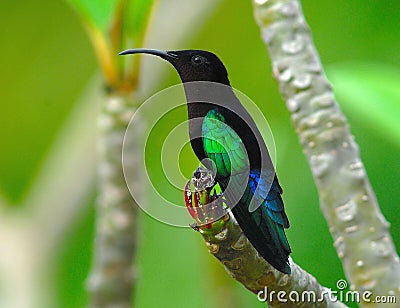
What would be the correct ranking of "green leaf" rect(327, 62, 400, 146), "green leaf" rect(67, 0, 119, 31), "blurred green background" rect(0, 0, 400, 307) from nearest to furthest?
"green leaf" rect(327, 62, 400, 146)
"green leaf" rect(67, 0, 119, 31)
"blurred green background" rect(0, 0, 400, 307)

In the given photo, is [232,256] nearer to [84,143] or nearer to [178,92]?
[178,92]

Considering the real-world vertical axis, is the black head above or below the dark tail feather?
above

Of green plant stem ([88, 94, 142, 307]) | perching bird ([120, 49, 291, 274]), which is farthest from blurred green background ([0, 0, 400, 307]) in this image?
perching bird ([120, 49, 291, 274])

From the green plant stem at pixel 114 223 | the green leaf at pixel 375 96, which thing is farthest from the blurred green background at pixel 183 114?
the green plant stem at pixel 114 223

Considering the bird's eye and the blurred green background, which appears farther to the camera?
the blurred green background

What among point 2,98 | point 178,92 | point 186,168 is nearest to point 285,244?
point 178,92

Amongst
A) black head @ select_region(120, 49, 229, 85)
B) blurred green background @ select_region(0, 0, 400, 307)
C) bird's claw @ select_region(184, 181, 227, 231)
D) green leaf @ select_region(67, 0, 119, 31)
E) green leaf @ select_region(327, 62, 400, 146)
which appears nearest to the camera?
bird's claw @ select_region(184, 181, 227, 231)

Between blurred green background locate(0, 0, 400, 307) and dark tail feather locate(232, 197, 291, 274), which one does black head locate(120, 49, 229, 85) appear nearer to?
dark tail feather locate(232, 197, 291, 274)

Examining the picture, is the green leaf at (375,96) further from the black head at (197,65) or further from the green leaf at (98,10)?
the green leaf at (98,10)

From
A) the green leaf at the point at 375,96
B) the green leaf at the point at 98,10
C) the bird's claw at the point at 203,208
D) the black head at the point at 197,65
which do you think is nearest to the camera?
the bird's claw at the point at 203,208
